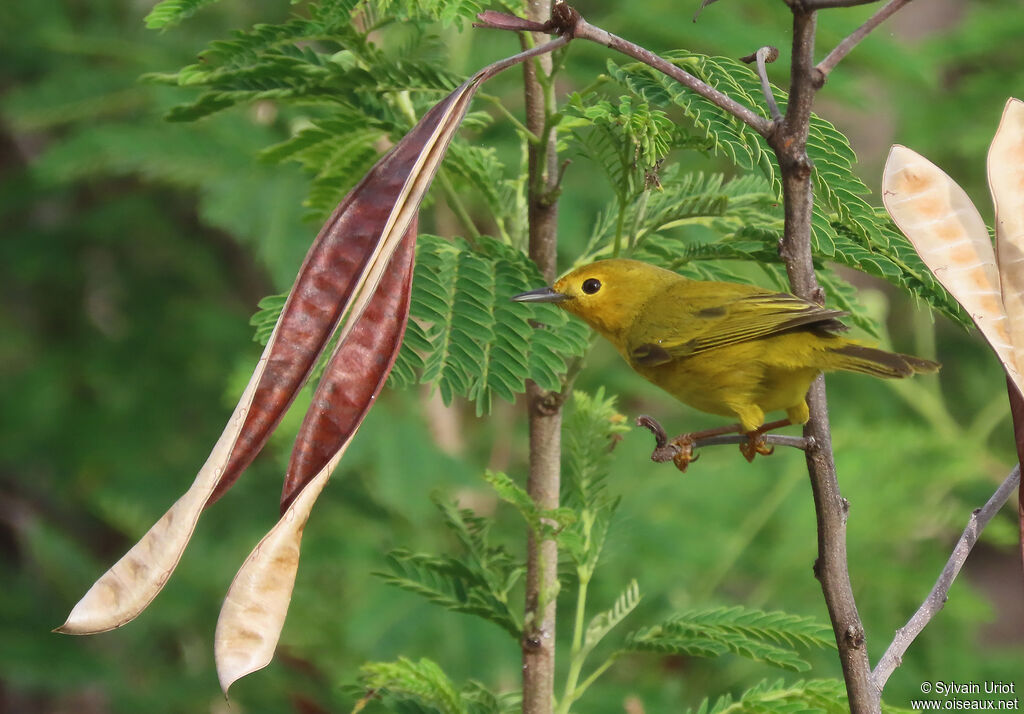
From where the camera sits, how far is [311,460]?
1.21m

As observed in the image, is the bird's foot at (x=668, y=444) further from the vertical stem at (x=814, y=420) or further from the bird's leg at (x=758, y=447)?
the vertical stem at (x=814, y=420)

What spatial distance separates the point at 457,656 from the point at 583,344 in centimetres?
236

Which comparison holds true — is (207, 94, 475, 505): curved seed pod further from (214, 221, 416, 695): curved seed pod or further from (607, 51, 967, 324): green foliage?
(607, 51, 967, 324): green foliage

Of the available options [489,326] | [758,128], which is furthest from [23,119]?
[758,128]

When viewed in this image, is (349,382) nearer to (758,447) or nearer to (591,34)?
(591,34)

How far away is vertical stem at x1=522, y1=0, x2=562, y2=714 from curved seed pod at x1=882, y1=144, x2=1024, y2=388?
2.23ft

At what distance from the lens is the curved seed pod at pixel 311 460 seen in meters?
1.14

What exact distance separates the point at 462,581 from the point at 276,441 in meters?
2.08

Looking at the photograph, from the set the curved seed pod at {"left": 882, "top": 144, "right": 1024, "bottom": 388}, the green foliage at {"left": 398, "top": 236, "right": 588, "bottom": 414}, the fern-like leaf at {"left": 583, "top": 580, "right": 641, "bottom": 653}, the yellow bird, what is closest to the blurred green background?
the yellow bird

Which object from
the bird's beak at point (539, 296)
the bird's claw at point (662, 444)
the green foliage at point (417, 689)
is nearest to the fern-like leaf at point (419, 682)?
the green foliage at point (417, 689)

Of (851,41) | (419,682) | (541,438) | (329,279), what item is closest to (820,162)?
(851,41)

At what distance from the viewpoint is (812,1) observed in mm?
1238

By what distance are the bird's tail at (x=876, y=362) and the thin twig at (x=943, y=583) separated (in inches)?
18.8

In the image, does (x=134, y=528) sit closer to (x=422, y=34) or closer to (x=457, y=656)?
(x=457, y=656)
